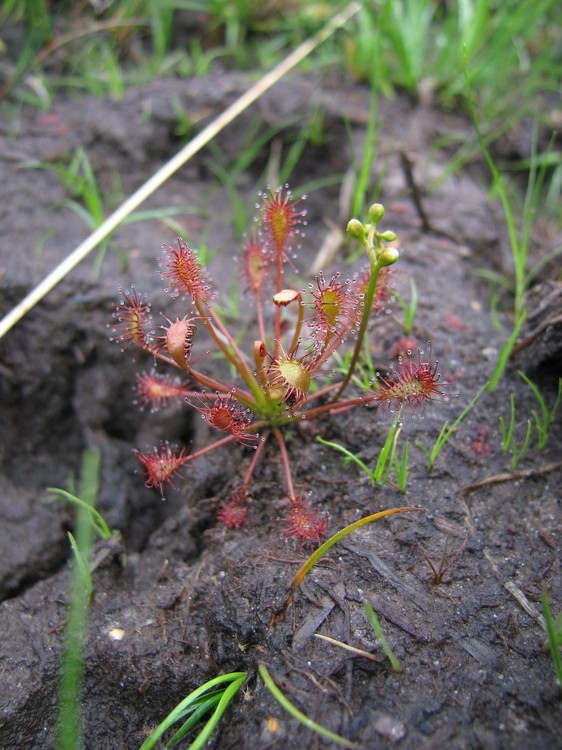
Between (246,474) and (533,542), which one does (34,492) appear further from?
(533,542)

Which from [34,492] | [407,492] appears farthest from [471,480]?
[34,492]

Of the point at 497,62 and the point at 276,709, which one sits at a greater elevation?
the point at 497,62

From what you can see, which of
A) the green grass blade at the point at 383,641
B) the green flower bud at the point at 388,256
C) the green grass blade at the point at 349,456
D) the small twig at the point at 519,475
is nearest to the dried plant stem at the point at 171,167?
the green grass blade at the point at 349,456

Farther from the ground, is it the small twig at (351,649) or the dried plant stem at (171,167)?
the dried plant stem at (171,167)

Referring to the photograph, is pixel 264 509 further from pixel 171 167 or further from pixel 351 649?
pixel 171 167

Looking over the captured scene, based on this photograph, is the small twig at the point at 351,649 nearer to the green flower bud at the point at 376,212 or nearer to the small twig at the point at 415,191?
the green flower bud at the point at 376,212
